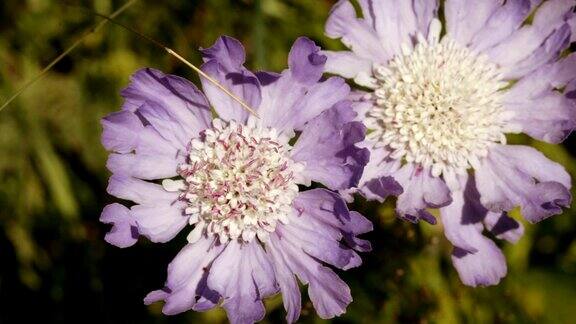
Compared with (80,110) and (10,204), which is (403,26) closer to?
(80,110)

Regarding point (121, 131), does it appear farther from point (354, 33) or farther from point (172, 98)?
point (354, 33)

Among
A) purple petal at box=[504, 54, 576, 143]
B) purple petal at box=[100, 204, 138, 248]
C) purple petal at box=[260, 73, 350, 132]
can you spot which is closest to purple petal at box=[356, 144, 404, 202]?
purple petal at box=[260, 73, 350, 132]

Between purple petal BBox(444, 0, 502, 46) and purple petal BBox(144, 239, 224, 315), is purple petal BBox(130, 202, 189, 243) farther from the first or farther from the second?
purple petal BBox(444, 0, 502, 46)

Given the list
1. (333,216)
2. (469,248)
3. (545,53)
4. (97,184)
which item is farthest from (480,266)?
(97,184)

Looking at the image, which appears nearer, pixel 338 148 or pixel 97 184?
pixel 338 148

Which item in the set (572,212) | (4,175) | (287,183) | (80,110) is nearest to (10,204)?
(4,175)

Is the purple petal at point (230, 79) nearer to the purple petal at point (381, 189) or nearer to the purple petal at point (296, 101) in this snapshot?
the purple petal at point (296, 101)
